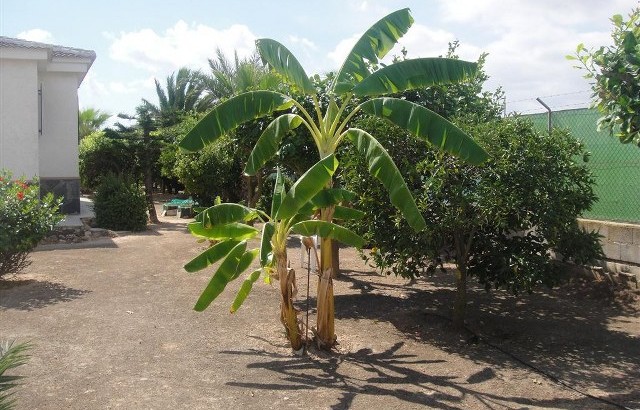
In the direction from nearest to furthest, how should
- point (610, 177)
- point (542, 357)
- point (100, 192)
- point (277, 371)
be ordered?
point (277, 371) → point (542, 357) → point (610, 177) → point (100, 192)

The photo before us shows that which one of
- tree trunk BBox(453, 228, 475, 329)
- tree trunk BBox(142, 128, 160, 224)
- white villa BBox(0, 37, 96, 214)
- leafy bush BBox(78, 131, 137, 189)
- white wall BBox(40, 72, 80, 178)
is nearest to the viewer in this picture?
tree trunk BBox(453, 228, 475, 329)

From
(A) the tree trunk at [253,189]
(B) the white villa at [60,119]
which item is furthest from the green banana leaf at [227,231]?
(B) the white villa at [60,119]

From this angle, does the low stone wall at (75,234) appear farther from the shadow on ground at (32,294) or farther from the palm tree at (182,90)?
the palm tree at (182,90)

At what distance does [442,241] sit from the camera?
834 cm

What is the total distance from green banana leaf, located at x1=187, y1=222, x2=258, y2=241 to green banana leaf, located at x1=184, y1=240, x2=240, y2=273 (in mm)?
82

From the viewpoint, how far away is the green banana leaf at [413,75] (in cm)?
736

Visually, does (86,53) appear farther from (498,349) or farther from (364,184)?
(498,349)

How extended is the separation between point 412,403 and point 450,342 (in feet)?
7.92

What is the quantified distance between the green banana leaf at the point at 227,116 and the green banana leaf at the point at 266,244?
1.16m

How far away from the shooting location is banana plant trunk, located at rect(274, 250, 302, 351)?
766 cm

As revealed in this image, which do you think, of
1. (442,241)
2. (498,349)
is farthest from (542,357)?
(442,241)

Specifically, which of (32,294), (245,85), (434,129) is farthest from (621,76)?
(245,85)

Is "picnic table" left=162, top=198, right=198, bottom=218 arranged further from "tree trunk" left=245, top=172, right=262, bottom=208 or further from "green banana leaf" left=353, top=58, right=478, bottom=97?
"green banana leaf" left=353, top=58, right=478, bottom=97

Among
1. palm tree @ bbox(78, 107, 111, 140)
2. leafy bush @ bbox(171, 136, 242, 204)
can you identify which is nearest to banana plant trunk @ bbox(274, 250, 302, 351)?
leafy bush @ bbox(171, 136, 242, 204)
